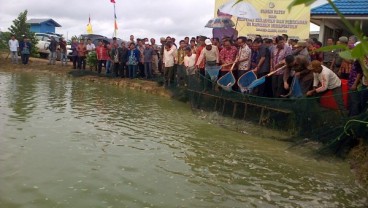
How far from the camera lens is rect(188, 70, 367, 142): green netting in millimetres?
7379

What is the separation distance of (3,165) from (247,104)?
546 cm

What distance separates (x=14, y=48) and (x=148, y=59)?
8.83 m

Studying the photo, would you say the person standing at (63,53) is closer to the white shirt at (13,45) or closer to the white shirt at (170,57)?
the white shirt at (13,45)

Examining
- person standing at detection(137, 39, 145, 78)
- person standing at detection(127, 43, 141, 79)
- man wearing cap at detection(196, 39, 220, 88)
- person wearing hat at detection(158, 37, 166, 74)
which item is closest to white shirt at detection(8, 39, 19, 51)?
person standing at detection(127, 43, 141, 79)

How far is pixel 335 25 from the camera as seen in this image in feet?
47.9

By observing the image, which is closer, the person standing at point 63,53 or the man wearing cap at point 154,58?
the man wearing cap at point 154,58

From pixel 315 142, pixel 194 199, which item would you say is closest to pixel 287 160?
pixel 315 142

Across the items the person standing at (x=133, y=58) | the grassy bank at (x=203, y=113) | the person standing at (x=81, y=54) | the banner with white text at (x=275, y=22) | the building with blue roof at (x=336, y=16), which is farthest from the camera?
the person standing at (x=81, y=54)

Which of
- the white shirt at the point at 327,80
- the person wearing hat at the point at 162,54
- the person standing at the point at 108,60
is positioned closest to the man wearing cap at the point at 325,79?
the white shirt at the point at 327,80

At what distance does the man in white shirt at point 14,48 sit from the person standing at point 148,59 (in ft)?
27.9

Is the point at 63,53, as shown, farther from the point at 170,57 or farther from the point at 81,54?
the point at 170,57

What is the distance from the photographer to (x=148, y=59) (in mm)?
15906

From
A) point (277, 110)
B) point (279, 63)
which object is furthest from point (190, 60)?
point (277, 110)

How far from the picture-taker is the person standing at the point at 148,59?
15.8 meters
